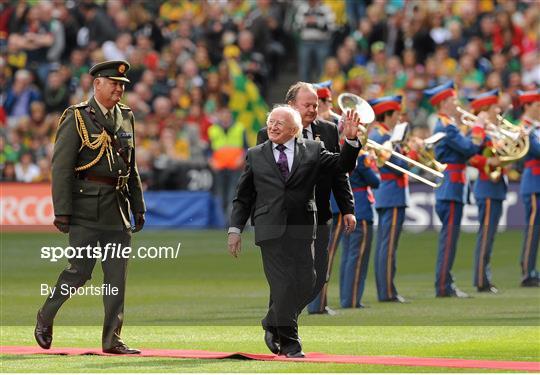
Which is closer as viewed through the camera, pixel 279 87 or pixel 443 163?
pixel 443 163

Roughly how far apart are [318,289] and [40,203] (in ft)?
48.8

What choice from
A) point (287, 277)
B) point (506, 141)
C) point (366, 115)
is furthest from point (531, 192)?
point (287, 277)

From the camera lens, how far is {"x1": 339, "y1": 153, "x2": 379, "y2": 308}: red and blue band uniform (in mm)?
16016

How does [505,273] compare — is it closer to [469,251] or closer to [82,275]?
[469,251]

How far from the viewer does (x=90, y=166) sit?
12211mm

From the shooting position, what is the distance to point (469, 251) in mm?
23188

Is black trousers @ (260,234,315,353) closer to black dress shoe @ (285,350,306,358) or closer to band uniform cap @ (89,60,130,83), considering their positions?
black dress shoe @ (285,350,306,358)

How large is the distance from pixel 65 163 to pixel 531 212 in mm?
7945

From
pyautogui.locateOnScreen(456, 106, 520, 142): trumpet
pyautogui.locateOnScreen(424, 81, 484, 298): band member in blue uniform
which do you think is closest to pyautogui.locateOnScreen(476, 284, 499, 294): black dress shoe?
pyautogui.locateOnScreen(424, 81, 484, 298): band member in blue uniform

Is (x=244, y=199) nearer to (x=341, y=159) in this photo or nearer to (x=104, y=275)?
(x=341, y=159)

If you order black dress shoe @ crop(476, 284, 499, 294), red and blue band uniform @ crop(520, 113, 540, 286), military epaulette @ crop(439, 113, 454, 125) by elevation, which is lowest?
black dress shoe @ crop(476, 284, 499, 294)

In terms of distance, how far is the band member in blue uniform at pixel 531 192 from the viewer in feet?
60.0

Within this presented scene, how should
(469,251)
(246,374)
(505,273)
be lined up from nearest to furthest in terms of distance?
(246,374)
(505,273)
(469,251)

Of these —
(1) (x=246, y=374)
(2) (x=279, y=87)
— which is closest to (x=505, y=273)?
(1) (x=246, y=374)
